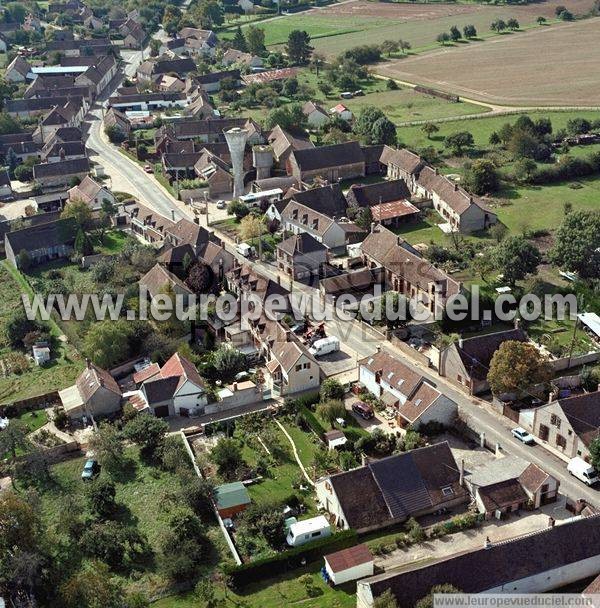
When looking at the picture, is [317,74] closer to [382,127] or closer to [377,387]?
[382,127]

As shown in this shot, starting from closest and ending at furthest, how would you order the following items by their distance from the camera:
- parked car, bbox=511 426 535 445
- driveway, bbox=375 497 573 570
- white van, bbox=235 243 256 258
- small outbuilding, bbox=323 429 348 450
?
driveway, bbox=375 497 573 570, small outbuilding, bbox=323 429 348 450, parked car, bbox=511 426 535 445, white van, bbox=235 243 256 258

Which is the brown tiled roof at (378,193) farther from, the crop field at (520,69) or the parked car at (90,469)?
the crop field at (520,69)

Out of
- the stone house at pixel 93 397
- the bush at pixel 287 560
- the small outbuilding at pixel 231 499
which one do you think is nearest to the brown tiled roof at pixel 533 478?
the bush at pixel 287 560

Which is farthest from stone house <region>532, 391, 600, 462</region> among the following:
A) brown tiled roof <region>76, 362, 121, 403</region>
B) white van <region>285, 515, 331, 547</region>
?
brown tiled roof <region>76, 362, 121, 403</region>

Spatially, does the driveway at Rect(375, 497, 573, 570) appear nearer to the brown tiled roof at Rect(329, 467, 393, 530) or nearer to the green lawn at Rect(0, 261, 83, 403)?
the brown tiled roof at Rect(329, 467, 393, 530)

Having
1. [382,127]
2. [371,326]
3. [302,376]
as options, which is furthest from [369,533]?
[382,127]

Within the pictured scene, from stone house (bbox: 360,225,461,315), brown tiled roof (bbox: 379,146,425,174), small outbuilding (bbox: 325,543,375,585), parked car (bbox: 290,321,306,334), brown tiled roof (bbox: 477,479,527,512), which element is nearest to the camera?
small outbuilding (bbox: 325,543,375,585)

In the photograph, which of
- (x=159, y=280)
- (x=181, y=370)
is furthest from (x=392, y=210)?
(x=181, y=370)
